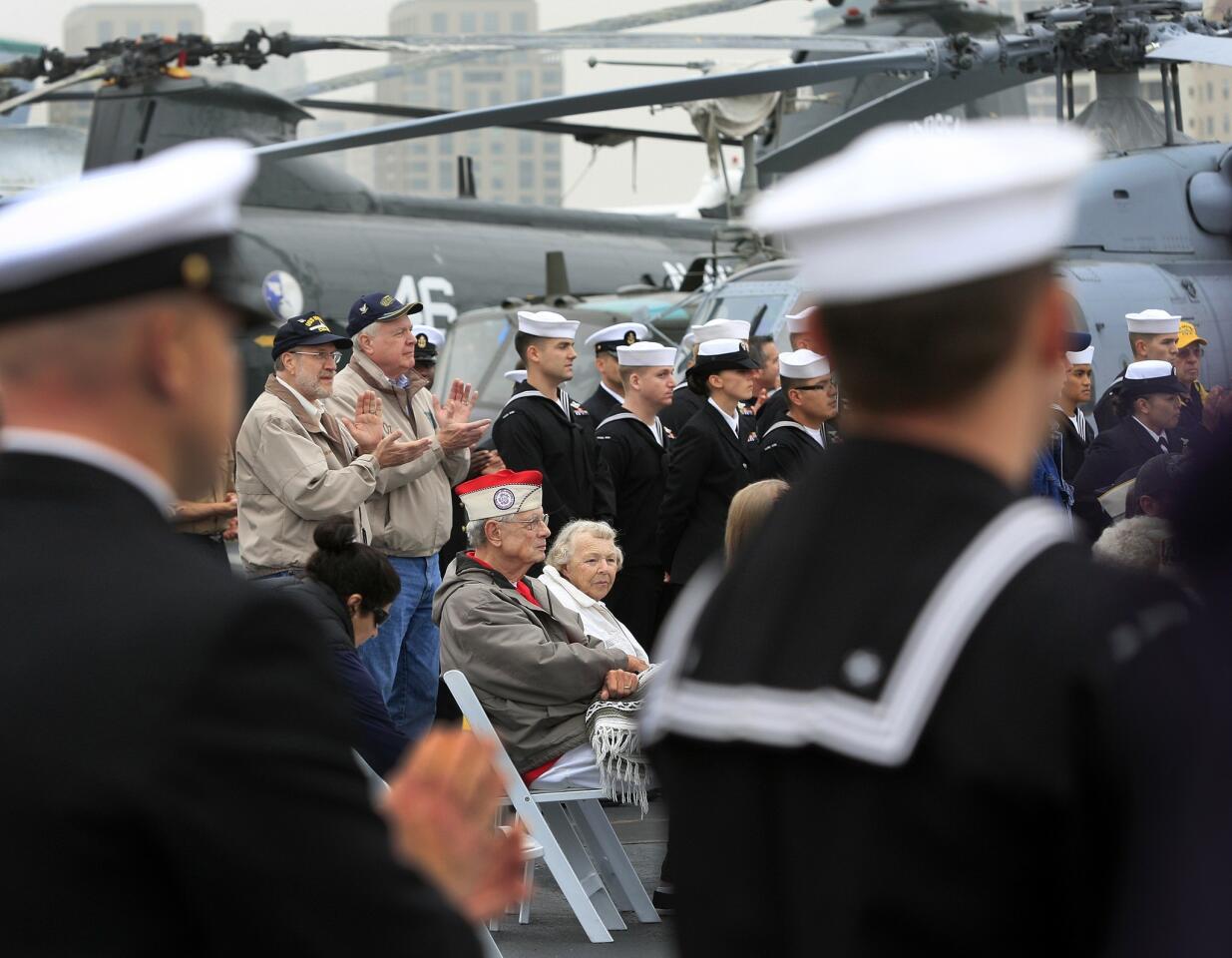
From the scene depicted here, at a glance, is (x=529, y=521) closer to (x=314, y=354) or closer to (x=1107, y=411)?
(x=314, y=354)

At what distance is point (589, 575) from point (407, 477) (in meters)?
0.99

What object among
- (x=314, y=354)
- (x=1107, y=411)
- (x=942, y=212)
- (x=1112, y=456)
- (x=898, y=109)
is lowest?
(x=1107, y=411)

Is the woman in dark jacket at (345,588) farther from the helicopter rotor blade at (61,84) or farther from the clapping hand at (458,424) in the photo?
the helicopter rotor blade at (61,84)

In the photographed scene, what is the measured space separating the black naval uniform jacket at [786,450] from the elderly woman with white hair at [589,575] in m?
1.86

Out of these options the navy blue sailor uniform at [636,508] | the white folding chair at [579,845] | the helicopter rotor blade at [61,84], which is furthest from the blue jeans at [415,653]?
the helicopter rotor blade at [61,84]

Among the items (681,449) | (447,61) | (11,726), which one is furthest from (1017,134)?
(447,61)

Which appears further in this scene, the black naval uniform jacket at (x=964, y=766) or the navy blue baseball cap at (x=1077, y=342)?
the navy blue baseball cap at (x=1077, y=342)

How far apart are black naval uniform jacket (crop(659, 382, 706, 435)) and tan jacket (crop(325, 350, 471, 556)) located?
7.74ft

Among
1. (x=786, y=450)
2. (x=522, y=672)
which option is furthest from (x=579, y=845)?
(x=786, y=450)

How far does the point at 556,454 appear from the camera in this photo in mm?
8148

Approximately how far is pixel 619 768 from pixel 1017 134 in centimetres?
413

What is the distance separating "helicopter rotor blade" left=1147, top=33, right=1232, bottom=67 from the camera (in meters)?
11.2

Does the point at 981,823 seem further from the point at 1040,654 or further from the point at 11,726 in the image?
the point at 11,726

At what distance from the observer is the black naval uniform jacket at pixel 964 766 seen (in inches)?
50.6
